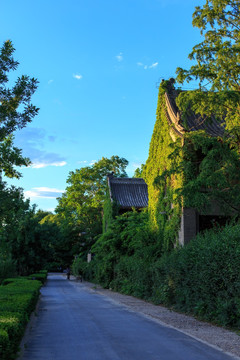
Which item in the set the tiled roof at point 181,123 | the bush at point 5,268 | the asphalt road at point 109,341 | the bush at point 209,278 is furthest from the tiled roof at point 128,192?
the asphalt road at point 109,341

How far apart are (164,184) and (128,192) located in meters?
21.5

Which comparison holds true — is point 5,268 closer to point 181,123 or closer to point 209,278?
point 181,123

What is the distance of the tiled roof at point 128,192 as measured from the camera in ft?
124

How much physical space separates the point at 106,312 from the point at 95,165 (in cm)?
4496

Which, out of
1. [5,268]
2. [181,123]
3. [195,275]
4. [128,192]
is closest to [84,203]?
[128,192]

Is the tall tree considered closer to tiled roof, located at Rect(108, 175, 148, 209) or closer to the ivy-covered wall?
the ivy-covered wall

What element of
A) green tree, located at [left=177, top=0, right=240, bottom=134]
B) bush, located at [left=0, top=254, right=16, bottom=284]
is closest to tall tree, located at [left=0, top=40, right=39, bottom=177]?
green tree, located at [left=177, top=0, right=240, bottom=134]

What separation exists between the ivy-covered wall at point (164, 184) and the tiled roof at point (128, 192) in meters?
11.1

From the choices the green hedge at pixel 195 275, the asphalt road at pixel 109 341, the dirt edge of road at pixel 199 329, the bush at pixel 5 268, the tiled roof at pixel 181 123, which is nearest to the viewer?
the asphalt road at pixel 109 341

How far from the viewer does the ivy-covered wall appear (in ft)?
66.0

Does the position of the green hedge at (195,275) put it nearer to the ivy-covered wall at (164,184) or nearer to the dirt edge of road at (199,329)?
the dirt edge of road at (199,329)

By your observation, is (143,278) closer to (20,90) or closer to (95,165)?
(20,90)

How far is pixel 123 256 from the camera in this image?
27.5m

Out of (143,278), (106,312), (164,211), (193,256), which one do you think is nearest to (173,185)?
(164,211)
